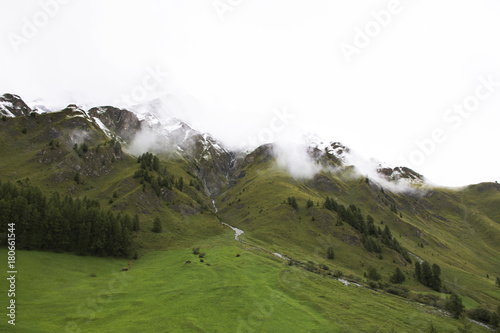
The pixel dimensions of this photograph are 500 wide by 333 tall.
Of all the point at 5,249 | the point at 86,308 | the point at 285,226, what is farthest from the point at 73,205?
the point at 285,226

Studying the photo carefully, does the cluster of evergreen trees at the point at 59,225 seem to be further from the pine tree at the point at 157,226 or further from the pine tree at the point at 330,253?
the pine tree at the point at 330,253

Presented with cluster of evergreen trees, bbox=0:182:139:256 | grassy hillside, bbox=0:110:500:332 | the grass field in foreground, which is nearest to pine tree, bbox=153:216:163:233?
grassy hillside, bbox=0:110:500:332

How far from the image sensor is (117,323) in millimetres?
40656

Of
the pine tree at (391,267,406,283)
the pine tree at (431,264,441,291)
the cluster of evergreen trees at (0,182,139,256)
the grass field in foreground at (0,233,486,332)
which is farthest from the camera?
the pine tree at (431,264,441,291)

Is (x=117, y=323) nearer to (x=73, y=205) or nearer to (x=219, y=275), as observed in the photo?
(x=219, y=275)

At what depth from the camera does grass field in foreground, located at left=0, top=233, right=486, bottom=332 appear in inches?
1627

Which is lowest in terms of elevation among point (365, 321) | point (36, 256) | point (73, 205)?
point (365, 321)

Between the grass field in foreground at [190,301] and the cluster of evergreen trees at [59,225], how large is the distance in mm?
5878

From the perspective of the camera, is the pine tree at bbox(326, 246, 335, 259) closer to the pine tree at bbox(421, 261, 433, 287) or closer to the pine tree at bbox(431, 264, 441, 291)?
the pine tree at bbox(421, 261, 433, 287)

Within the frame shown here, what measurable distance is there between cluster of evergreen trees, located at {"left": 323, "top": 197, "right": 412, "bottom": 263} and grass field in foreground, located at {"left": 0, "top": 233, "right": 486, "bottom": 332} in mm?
75053

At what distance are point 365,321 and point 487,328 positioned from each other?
51.1m

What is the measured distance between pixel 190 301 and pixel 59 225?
58952mm

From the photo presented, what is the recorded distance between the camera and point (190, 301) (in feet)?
164

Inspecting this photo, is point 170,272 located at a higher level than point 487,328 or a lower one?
higher
